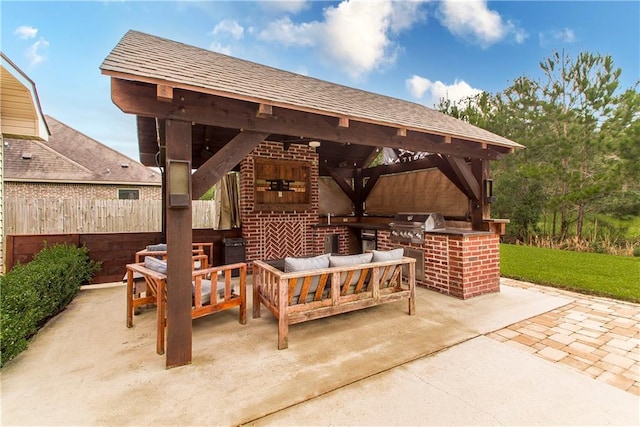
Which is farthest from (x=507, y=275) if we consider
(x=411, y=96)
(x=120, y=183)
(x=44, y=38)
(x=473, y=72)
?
(x=120, y=183)

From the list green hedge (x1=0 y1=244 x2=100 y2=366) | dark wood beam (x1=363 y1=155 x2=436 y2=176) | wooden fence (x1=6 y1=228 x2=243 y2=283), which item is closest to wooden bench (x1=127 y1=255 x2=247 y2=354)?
green hedge (x1=0 y1=244 x2=100 y2=366)

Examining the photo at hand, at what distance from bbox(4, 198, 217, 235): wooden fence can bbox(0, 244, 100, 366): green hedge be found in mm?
608

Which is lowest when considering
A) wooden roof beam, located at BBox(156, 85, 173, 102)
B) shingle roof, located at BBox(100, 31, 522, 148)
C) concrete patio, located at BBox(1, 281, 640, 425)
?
concrete patio, located at BBox(1, 281, 640, 425)

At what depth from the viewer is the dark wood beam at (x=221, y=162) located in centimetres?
286

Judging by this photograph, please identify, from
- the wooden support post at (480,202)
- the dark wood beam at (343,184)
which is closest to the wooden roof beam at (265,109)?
the wooden support post at (480,202)

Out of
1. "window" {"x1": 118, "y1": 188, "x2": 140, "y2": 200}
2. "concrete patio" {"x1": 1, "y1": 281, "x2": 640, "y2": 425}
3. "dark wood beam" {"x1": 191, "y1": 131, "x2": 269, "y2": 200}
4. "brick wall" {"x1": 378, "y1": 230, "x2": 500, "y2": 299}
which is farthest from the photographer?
"window" {"x1": 118, "y1": 188, "x2": 140, "y2": 200}

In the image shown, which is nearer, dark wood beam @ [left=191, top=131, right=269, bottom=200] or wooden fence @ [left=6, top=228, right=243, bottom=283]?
dark wood beam @ [left=191, top=131, right=269, bottom=200]

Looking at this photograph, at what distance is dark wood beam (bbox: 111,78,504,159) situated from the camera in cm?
263

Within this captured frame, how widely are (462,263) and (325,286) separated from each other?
2.49 meters

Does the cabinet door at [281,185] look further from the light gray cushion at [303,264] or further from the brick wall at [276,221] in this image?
the light gray cushion at [303,264]

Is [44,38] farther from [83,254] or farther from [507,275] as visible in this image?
[507,275]

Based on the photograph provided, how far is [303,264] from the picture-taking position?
3273mm

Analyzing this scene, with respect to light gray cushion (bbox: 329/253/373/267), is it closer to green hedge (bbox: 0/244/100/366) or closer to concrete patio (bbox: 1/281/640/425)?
concrete patio (bbox: 1/281/640/425)

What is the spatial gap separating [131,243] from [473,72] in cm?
1381
